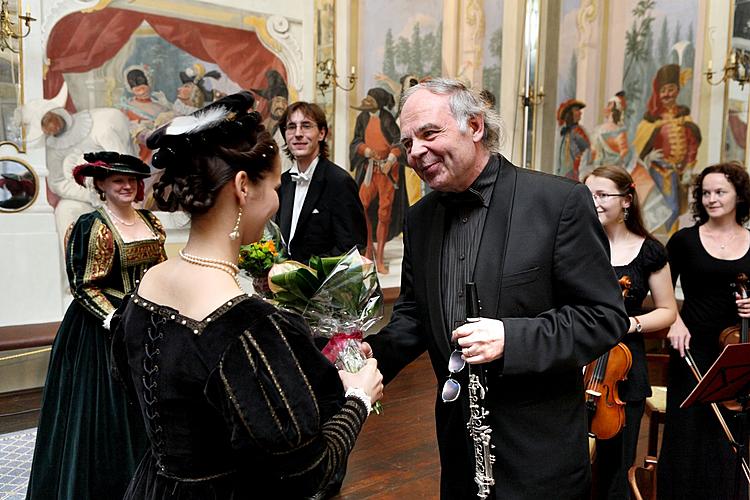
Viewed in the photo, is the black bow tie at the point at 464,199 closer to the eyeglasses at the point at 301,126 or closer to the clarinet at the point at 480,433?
the clarinet at the point at 480,433

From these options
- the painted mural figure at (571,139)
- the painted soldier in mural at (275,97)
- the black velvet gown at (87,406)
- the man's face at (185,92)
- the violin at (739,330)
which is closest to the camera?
the black velvet gown at (87,406)

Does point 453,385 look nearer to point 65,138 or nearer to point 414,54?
point 65,138

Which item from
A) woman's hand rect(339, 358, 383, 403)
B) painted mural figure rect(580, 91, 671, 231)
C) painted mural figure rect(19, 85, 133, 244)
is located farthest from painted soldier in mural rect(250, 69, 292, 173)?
woman's hand rect(339, 358, 383, 403)

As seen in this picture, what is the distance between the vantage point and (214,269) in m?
1.50

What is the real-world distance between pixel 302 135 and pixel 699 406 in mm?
2842

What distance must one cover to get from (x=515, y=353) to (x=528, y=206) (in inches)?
18.3

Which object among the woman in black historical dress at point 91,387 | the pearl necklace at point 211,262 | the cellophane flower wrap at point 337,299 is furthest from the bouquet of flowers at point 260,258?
the woman in black historical dress at point 91,387

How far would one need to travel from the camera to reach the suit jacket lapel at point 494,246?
6.42 ft

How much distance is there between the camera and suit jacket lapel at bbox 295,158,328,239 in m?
Result: 4.18

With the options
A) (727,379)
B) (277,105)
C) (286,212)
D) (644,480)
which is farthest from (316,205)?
(277,105)

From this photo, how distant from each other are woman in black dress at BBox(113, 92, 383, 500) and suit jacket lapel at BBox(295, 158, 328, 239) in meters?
2.57

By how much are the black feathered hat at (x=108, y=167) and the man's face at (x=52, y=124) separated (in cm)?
216

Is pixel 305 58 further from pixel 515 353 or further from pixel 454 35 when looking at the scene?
pixel 515 353

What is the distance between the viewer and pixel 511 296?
1938 millimetres
